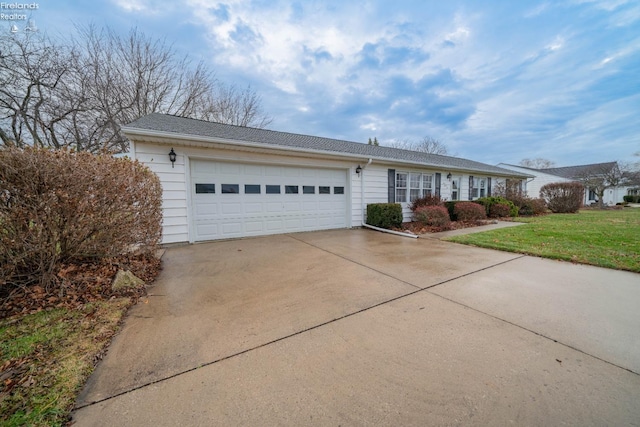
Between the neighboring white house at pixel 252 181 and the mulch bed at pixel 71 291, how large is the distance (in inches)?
110

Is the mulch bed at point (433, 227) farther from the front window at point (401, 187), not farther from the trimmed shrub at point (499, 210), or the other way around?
the trimmed shrub at point (499, 210)

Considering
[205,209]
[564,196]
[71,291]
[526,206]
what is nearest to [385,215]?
[205,209]

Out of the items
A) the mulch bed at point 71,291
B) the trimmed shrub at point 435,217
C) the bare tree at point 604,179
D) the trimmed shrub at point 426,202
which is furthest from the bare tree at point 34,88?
the bare tree at point 604,179

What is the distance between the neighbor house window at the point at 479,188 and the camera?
1365 cm

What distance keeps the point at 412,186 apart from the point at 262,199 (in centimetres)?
698

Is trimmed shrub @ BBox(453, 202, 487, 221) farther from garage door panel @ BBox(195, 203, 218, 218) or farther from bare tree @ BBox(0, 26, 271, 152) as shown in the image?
bare tree @ BBox(0, 26, 271, 152)

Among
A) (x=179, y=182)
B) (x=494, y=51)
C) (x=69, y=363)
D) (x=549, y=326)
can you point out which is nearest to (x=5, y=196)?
(x=69, y=363)

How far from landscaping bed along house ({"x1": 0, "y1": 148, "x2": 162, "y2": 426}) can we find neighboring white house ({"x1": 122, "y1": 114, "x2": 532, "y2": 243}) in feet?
7.89

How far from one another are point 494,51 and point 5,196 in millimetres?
15417

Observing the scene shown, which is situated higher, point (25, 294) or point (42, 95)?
point (42, 95)

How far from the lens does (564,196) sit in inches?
568

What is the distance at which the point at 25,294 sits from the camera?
279 centimetres

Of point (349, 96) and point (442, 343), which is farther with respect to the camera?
point (349, 96)

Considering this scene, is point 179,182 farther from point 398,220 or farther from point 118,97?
point 118,97
